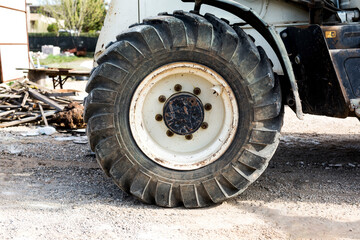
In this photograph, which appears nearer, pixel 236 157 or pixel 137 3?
pixel 236 157

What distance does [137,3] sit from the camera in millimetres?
4883

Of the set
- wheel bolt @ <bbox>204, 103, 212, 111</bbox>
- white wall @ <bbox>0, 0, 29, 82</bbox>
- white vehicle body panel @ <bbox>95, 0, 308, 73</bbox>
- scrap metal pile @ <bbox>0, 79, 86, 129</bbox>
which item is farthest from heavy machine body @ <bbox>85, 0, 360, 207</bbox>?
white wall @ <bbox>0, 0, 29, 82</bbox>

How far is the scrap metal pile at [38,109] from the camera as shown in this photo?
8755 millimetres

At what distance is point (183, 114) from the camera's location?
13.2ft

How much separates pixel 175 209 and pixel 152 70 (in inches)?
48.3

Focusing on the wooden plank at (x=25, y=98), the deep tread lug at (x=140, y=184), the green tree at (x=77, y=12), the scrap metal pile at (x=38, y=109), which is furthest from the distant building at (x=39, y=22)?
the deep tread lug at (x=140, y=184)

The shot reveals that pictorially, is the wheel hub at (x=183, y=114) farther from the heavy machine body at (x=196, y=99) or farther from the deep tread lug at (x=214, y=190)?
the deep tread lug at (x=214, y=190)

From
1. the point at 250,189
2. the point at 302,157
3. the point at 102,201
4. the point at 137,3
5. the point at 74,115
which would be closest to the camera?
the point at 102,201

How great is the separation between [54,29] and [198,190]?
5069 cm

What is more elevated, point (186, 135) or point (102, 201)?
point (186, 135)

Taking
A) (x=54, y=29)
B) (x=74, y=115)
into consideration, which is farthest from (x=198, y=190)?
(x=54, y=29)

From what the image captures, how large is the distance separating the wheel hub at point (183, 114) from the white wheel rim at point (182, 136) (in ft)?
0.21

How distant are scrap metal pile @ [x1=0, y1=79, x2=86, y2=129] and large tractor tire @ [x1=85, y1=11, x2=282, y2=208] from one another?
16.1 feet

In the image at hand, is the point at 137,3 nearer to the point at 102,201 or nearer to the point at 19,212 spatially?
the point at 102,201
